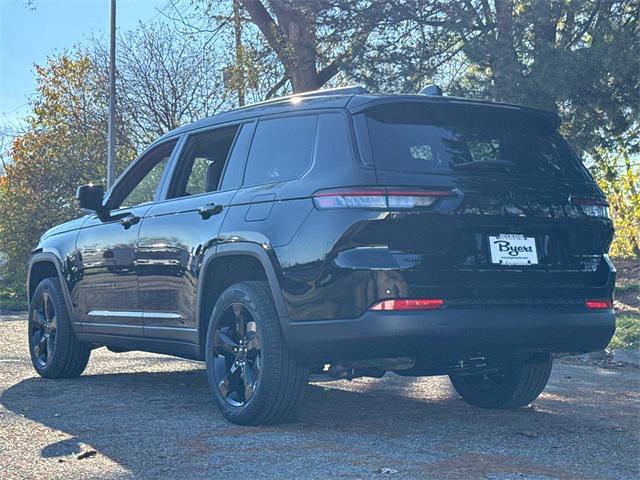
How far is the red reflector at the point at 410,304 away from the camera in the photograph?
5.01m

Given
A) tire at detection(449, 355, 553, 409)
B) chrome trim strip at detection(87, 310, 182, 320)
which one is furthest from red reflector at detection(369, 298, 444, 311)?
chrome trim strip at detection(87, 310, 182, 320)

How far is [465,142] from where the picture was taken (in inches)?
218

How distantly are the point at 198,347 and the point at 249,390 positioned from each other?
69 centimetres

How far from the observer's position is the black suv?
5055 millimetres

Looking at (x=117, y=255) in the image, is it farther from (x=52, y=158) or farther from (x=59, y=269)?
(x=52, y=158)

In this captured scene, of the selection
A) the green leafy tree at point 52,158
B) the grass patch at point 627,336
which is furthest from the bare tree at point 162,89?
the grass patch at point 627,336

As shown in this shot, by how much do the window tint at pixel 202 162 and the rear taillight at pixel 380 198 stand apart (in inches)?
59.5

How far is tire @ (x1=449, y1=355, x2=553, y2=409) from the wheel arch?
1.67 m

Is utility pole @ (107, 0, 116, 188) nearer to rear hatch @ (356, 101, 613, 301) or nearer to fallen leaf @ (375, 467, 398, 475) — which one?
rear hatch @ (356, 101, 613, 301)

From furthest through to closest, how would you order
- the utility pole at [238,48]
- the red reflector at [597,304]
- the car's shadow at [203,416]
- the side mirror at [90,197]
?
the utility pole at [238,48]
the side mirror at [90,197]
the red reflector at [597,304]
the car's shadow at [203,416]

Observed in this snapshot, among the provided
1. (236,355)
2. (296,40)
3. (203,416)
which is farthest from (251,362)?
(296,40)

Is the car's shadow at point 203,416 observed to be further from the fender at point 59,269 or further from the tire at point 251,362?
the fender at point 59,269

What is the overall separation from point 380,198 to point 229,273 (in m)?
1.32

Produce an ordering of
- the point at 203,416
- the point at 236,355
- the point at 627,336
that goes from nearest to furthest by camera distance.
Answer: the point at 236,355
the point at 203,416
the point at 627,336
